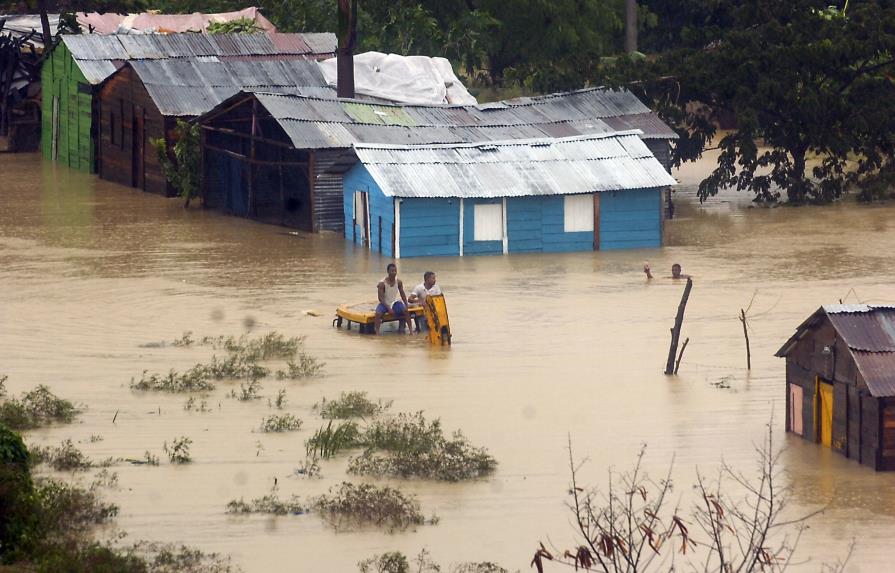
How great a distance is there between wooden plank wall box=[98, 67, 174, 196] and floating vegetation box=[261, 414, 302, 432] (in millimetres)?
22153

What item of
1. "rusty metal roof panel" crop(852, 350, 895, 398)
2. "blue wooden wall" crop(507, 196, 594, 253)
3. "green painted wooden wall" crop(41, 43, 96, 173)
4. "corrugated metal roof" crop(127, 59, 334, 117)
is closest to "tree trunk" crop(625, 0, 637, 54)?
"corrugated metal roof" crop(127, 59, 334, 117)

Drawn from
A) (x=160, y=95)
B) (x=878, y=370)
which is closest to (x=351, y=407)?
(x=878, y=370)

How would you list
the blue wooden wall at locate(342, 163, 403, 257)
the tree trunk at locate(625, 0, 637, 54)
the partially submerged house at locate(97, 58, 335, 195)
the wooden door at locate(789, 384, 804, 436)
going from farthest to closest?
the tree trunk at locate(625, 0, 637, 54) → the partially submerged house at locate(97, 58, 335, 195) → the blue wooden wall at locate(342, 163, 403, 257) → the wooden door at locate(789, 384, 804, 436)

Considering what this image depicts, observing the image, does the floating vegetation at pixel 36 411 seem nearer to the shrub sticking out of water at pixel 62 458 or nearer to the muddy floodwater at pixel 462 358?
the muddy floodwater at pixel 462 358

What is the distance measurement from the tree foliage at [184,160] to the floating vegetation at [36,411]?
19.3 metres

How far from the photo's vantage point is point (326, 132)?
3625 centimetres

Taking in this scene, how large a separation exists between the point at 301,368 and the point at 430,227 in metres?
10.7

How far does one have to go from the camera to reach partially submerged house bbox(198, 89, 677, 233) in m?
36.2

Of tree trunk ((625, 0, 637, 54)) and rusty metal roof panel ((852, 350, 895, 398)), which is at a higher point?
tree trunk ((625, 0, 637, 54))

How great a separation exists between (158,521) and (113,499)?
2.57 ft

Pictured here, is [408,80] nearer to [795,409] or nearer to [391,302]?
[391,302]

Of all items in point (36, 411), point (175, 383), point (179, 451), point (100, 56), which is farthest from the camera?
point (100, 56)

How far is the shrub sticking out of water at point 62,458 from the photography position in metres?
18.0

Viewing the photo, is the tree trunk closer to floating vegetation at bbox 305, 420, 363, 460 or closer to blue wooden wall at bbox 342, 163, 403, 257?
blue wooden wall at bbox 342, 163, 403, 257
